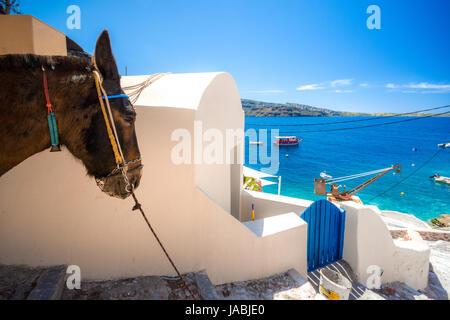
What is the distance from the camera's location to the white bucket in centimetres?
556

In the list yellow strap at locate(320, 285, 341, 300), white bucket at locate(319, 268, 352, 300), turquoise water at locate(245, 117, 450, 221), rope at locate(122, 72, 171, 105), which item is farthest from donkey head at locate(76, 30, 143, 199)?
turquoise water at locate(245, 117, 450, 221)

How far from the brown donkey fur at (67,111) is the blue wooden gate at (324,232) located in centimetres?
519

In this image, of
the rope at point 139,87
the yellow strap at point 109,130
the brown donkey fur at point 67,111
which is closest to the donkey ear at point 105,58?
the brown donkey fur at point 67,111

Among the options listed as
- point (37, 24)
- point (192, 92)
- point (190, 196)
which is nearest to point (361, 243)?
point (190, 196)

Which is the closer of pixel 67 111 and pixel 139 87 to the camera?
pixel 67 111

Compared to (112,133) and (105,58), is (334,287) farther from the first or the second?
(105,58)

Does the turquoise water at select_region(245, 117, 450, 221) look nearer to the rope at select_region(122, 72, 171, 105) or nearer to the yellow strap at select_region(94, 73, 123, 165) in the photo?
the rope at select_region(122, 72, 171, 105)

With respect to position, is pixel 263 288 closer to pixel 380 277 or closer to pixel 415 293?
pixel 380 277

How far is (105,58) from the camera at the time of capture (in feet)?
6.98

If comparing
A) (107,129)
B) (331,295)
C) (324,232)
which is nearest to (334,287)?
(331,295)

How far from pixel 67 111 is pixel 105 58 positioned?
24.1 inches

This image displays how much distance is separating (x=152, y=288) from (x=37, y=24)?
6.83m

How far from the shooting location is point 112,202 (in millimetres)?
3875

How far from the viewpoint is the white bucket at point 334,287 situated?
18.2 ft
